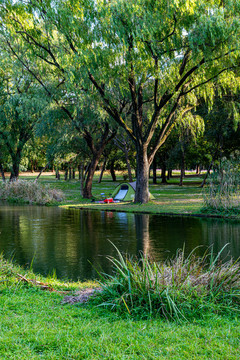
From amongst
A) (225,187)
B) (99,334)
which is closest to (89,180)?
(225,187)

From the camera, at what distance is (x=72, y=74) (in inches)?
672

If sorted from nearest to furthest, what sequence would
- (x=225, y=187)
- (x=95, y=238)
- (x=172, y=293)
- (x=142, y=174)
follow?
(x=172, y=293) < (x=95, y=238) < (x=225, y=187) < (x=142, y=174)

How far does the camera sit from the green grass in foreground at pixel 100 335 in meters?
3.42

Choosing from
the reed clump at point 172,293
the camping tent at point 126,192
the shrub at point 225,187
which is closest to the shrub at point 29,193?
the camping tent at point 126,192

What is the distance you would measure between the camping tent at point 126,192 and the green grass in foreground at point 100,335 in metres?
20.1

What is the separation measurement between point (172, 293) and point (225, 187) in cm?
1199

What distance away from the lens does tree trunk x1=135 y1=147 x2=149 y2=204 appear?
21.5 meters

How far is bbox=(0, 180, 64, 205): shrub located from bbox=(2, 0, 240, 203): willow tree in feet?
22.6

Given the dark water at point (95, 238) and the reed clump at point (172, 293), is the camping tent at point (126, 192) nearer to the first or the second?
the dark water at point (95, 238)

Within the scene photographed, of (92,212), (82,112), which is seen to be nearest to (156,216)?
(92,212)

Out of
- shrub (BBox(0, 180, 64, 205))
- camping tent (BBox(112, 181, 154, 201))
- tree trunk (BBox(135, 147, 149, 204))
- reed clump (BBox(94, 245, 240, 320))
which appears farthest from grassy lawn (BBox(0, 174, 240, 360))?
shrub (BBox(0, 180, 64, 205))

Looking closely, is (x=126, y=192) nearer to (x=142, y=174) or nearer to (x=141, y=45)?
(x=142, y=174)

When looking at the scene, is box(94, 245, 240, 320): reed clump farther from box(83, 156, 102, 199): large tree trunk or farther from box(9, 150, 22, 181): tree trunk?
box(9, 150, 22, 181): tree trunk

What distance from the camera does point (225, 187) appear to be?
15992 millimetres
